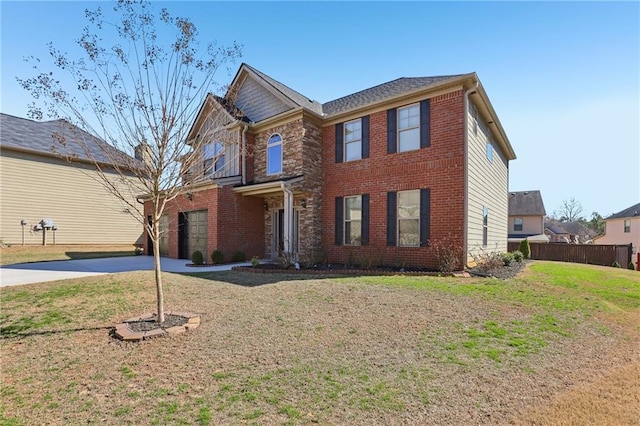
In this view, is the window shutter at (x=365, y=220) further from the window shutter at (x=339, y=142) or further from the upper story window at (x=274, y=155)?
the upper story window at (x=274, y=155)

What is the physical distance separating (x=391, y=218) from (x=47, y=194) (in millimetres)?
20012

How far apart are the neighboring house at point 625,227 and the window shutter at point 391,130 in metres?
Answer: 32.5

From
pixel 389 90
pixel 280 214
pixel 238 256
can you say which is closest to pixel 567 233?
pixel 389 90

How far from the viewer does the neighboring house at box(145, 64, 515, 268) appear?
32.0 ft

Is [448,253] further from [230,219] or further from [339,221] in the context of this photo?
[230,219]

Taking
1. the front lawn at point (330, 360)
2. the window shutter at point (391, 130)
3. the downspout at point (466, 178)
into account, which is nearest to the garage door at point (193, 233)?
the front lawn at point (330, 360)

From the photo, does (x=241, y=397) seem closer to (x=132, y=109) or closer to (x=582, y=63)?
(x=132, y=109)

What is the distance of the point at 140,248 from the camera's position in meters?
17.6

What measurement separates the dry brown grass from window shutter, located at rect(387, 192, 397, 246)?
14.2 meters

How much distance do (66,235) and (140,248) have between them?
18.2 feet

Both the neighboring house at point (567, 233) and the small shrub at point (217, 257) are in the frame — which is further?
the neighboring house at point (567, 233)

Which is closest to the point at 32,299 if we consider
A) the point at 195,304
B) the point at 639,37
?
the point at 195,304

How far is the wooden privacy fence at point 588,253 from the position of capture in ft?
54.2

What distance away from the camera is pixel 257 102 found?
48.3ft
